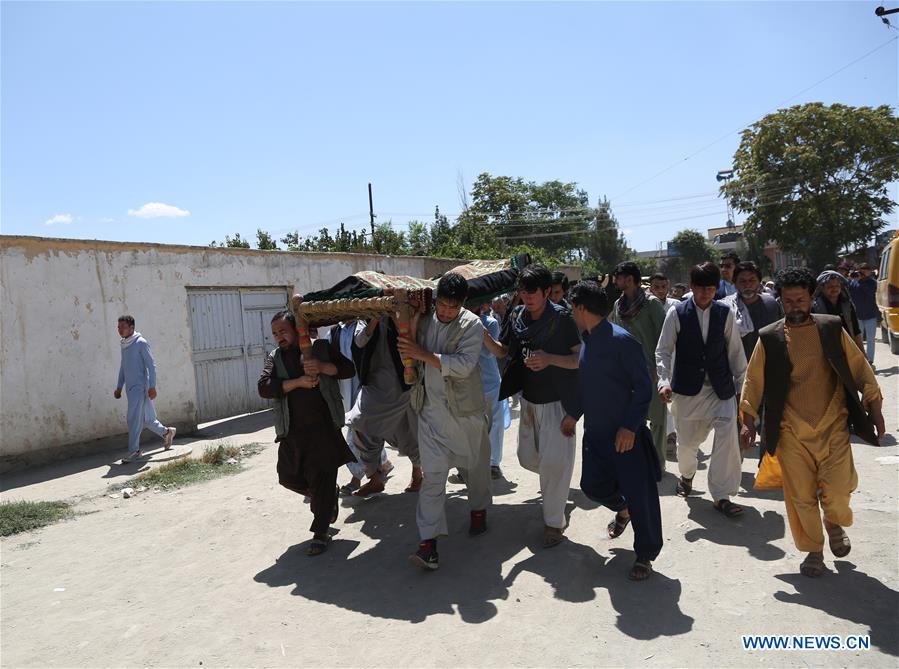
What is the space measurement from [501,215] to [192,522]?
43.0m

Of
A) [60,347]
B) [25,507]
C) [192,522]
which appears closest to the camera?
[192,522]

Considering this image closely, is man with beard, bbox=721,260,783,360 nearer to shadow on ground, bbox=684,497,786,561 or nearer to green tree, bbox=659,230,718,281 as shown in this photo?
shadow on ground, bbox=684,497,786,561

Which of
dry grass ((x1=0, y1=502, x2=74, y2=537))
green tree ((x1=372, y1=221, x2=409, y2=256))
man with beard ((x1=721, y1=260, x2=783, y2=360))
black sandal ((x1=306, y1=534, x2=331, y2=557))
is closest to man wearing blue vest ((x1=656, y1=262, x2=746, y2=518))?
man with beard ((x1=721, y1=260, x2=783, y2=360))

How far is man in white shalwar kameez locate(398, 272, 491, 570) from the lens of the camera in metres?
4.49

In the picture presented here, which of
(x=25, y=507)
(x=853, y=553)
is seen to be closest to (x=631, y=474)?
(x=853, y=553)

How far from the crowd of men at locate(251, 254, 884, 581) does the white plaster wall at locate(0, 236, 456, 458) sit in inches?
207

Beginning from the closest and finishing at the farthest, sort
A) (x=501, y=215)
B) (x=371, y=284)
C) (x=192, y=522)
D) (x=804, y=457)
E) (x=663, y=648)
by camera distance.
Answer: (x=663, y=648) → (x=804, y=457) → (x=371, y=284) → (x=192, y=522) → (x=501, y=215)

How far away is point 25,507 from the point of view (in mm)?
6625

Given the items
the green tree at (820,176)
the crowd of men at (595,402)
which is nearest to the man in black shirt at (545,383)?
the crowd of men at (595,402)

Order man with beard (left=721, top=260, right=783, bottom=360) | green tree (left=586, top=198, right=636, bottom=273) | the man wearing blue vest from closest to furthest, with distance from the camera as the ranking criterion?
the man wearing blue vest
man with beard (left=721, top=260, right=783, bottom=360)
green tree (left=586, top=198, right=636, bottom=273)

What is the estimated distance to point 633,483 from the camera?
4.11 m

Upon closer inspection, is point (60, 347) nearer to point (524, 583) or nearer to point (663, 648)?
point (524, 583)

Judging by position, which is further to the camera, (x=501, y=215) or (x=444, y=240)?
(x=501, y=215)

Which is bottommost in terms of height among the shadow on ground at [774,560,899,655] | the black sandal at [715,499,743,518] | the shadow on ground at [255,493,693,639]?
the shadow on ground at [774,560,899,655]
